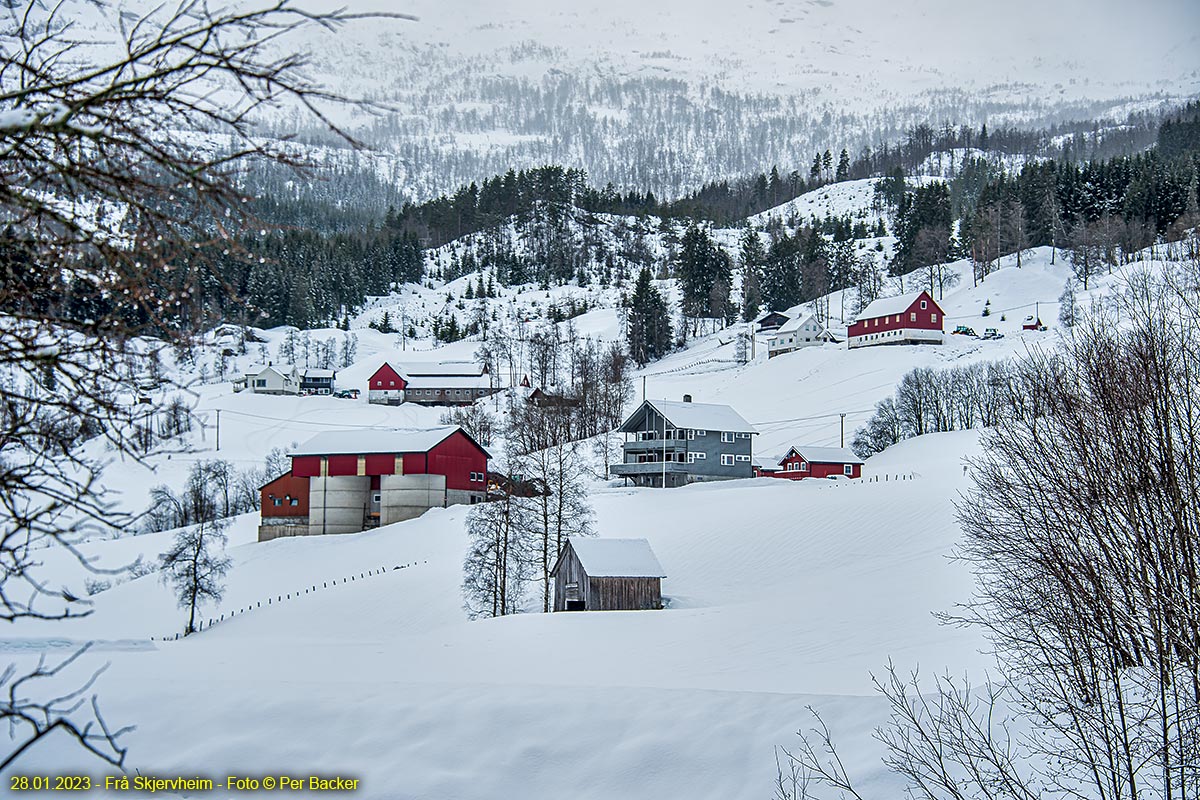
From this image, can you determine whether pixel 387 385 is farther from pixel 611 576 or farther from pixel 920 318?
pixel 611 576

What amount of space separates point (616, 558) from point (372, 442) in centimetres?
3333

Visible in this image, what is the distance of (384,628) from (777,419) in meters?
54.2

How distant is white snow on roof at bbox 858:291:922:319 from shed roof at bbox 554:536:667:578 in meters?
69.7

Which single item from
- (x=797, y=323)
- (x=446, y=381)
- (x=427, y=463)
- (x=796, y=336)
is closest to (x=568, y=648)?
(x=427, y=463)

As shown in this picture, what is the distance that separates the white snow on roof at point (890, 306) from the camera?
97.6 metres

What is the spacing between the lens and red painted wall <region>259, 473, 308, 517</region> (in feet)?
210

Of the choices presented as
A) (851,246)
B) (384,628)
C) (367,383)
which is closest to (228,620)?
(384,628)

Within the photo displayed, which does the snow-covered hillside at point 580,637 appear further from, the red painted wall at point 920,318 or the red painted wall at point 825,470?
the red painted wall at point 920,318

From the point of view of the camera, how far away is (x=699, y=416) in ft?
220

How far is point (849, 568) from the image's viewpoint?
3672 cm

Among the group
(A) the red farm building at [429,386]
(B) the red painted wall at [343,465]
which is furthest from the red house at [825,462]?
(A) the red farm building at [429,386]

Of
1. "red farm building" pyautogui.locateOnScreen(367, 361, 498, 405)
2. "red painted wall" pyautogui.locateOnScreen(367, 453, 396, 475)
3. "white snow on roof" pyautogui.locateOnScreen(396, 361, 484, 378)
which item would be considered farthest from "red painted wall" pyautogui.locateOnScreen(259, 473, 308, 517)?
"white snow on roof" pyautogui.locateOnScreen(396, 361, 484, 378)

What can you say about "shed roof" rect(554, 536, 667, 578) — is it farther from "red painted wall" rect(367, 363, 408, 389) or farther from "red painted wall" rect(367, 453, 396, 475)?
"red painted wall" rect(367, 363, 408, 389)

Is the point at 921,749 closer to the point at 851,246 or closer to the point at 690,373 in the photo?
the point at 690,373
